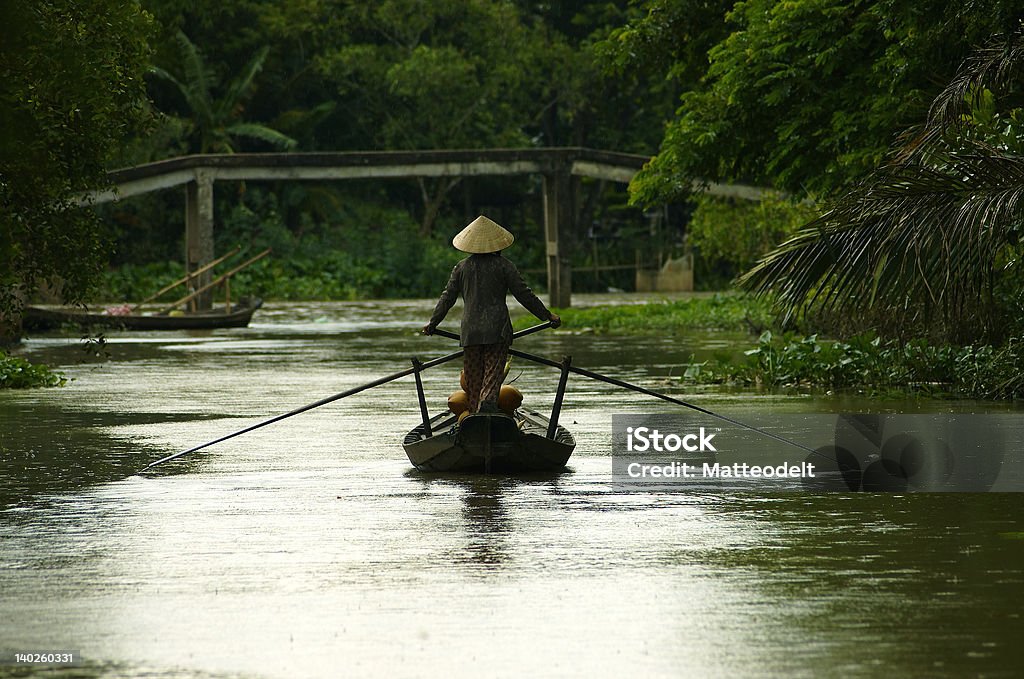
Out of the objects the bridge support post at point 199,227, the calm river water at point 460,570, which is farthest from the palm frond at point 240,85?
the calm river water at point 460,570

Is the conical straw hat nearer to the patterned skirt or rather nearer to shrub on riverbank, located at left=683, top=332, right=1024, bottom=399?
the patterned skirt

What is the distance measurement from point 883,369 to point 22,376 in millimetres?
11006

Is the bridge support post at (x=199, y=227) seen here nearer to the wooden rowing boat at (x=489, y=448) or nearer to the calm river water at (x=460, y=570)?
the calm river water at (x=460, y=570)

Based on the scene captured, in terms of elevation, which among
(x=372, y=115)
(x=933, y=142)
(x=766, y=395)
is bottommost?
(x=766, y=395)

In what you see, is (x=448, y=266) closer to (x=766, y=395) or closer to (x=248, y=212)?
(x=248, y=212)

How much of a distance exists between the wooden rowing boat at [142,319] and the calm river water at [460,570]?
19363 millimetres

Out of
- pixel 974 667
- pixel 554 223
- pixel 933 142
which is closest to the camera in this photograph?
pixel 974 667

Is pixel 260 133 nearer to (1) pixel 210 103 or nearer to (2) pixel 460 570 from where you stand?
(1) pixel 210 103

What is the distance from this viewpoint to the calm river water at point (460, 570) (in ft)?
22.0

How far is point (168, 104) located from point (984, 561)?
48.6 metres

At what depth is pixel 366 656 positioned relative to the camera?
6.69 m

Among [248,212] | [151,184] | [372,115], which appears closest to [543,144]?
[372,115]

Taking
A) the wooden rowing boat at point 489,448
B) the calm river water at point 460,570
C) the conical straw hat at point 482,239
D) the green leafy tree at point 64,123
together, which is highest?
the green leafy tree at point 64,123

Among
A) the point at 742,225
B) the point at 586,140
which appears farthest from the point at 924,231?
the point at 586,140
